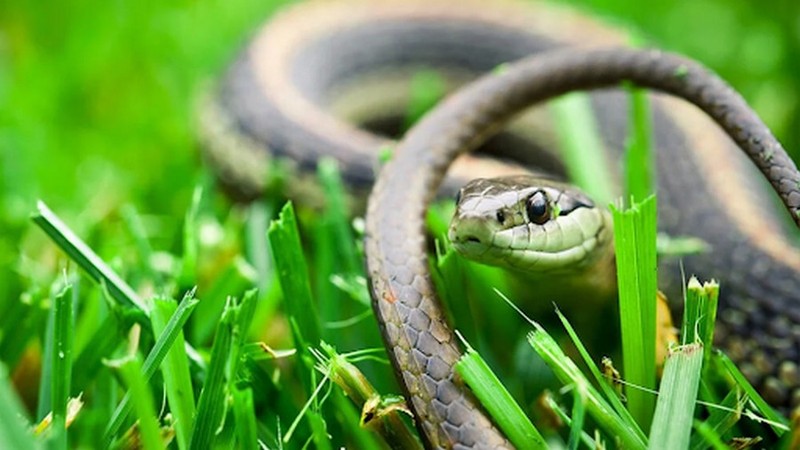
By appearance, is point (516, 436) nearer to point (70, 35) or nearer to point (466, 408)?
point (466, 408)

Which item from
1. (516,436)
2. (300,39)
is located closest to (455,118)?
(516,436)

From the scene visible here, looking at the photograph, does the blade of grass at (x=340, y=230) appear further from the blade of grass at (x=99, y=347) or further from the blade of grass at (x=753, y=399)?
the blade of grass at (x=753, y=399)

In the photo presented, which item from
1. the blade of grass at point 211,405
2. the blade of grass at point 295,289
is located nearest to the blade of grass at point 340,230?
the blade of grass at point 295,289

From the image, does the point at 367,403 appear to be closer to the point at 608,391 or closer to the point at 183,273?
the point at 608,391

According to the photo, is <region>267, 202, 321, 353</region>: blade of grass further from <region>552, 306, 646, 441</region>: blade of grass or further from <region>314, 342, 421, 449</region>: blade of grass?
<region>552, 306, 646, 441</region>: blade of grass

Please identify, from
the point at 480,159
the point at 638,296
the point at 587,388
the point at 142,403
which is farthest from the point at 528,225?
the point at 480,159

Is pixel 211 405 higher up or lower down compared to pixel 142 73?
lower down
